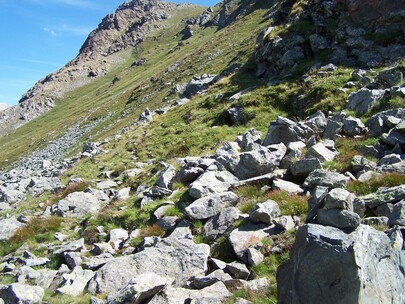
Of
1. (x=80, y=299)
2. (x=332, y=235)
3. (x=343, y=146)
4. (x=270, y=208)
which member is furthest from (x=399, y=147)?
(x=80, y=299)

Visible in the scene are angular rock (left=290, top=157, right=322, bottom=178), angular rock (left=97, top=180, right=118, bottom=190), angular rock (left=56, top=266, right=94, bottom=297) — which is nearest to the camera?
angular rock (left=56, top=266, right=94, bottom=297)

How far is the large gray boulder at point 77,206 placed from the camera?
61.4 feet

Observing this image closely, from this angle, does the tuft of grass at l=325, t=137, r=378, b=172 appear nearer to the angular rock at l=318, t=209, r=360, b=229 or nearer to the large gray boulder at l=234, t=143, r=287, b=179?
the large gray boulder at l=234, t=143, r=287, b=179

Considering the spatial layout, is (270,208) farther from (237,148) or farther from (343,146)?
(237,148)

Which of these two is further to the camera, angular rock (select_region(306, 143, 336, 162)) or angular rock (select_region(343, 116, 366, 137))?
angular rock (select_region(343, 116, 366, 137))

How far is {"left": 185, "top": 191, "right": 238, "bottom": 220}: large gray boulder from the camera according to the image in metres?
12.1

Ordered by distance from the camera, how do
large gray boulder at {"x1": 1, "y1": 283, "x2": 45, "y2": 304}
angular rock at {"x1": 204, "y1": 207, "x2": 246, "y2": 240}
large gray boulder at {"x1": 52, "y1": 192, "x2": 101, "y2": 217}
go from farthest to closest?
1. large gray boulder at {"x1": 52, "y1": 192, "x2": 101, "y2": 217}
2. angular rock at {"x1": 204, "y1": 207, "x2": 246, "y2": 240}
3. large gray boulder at {"x1": 1, "y1": 283, "x2": 45, "y2": 304}

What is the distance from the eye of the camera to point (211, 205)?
1235 cm

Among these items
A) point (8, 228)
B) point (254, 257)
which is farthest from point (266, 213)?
point (8, 228)

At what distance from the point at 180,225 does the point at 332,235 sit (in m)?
7.06

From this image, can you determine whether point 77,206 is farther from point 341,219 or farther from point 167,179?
point 341,219

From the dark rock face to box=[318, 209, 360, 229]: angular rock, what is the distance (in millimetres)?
19784

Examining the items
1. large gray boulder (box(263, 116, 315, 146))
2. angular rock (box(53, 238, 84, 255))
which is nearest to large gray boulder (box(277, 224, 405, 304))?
angular rock (box(53, 238, 84, 255))

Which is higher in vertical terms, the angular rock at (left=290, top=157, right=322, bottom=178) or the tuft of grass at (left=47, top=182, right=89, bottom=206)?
the tuft of grass at (left=47, top=182, right=89, bottom=206)
